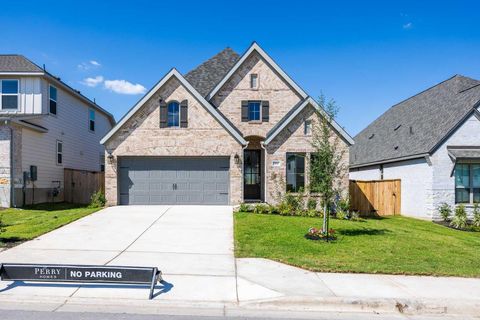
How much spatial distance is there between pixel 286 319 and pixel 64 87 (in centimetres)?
2189

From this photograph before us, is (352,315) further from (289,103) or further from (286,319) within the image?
(289,103)

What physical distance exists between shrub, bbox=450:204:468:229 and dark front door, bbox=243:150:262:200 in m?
10.5

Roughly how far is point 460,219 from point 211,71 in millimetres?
17465

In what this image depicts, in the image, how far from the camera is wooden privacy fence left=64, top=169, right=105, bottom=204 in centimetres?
2116

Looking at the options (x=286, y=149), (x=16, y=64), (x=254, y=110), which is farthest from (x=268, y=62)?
(x=16, y=64)

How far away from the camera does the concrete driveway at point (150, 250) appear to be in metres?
6.14

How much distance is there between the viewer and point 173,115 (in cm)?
1728

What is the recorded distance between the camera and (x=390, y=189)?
1956cm

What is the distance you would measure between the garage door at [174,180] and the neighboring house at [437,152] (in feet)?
35.5

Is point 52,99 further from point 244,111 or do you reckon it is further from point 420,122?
point 420,122

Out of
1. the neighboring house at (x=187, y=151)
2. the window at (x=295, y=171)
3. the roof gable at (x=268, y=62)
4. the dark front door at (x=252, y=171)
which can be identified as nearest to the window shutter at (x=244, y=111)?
the roof gable at (x=268, y=62)

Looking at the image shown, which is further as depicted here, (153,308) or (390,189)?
(390,189)

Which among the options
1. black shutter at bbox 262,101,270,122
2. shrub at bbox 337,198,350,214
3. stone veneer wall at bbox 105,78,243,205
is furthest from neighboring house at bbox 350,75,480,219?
stone veneer wall at bbox 105,78,243,205

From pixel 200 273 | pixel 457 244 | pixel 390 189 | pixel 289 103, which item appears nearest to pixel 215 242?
pixel 200 273
